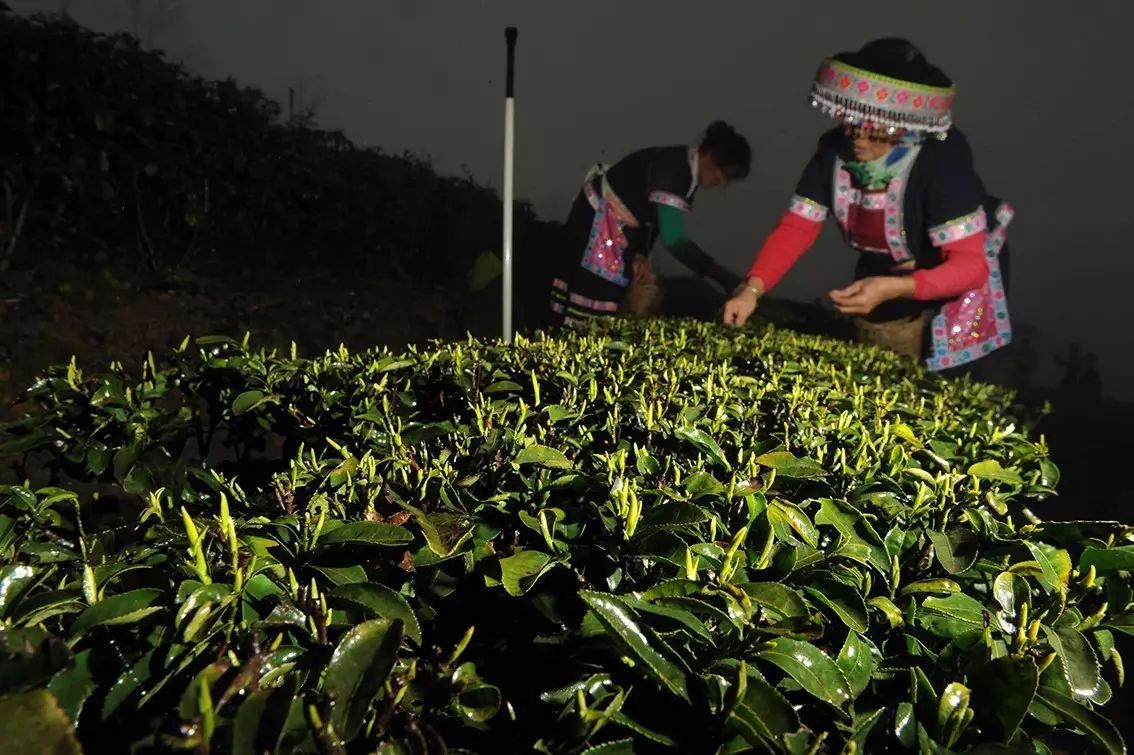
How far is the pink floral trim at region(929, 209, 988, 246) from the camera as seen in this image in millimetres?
5008

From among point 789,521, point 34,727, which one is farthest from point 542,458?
point 34,727

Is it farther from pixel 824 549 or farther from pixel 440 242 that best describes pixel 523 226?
pixel 824 549

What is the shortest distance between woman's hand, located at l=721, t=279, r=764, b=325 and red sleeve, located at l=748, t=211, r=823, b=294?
102 mm

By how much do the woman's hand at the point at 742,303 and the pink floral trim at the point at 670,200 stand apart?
862 mm


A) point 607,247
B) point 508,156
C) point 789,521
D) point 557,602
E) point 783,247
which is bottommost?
point 557,602

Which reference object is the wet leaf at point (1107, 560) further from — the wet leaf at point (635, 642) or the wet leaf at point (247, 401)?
the wet leaf at point (247, 401)

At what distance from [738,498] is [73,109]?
17.4 ft

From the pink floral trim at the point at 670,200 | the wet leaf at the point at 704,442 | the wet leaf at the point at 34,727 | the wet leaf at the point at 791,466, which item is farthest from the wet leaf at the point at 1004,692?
the pink floral trim at the point at 670,200

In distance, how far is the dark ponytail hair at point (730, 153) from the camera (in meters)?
6.04

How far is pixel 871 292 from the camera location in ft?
16.7

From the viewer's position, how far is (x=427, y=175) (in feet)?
25.6

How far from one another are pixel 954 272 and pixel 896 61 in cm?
165

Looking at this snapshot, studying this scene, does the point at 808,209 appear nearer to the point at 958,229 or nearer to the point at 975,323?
the point at 958,229

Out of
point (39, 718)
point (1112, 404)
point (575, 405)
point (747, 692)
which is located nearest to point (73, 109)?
point (575, 405)
